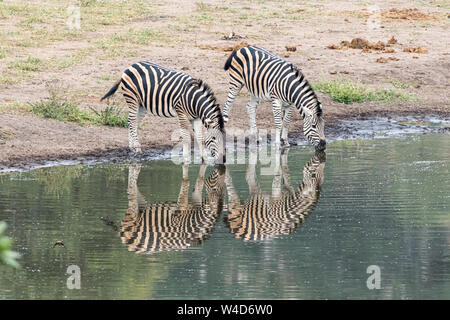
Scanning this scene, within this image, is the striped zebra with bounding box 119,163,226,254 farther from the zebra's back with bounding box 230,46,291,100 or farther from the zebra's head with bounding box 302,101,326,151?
the zebra's back with bounding box 230,46,291,100

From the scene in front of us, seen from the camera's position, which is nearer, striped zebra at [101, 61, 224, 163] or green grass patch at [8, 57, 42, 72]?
striped zebra at [101, 61, 224, 163]

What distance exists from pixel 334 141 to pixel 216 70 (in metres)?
5.08

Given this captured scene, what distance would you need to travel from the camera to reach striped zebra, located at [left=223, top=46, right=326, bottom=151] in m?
16.0

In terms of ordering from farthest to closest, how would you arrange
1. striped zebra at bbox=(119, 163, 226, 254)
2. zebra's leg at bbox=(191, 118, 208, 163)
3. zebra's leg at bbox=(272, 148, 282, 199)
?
1. zebra's leg at bbox=(191, 118, 208, 163)
2. zebra's leg at bbox=(272, 148, 282, 199)
3. striped zebra at bbox=(119, 163, 226, 254)

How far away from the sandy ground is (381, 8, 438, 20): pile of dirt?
0.07 m

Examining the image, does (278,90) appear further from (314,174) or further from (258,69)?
(314,174)

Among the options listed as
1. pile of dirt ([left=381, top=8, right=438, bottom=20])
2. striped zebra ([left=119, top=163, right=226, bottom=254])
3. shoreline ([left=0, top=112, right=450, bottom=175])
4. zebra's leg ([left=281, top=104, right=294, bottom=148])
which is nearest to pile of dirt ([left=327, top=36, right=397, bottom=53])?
pile of dirt ([left=381, top=8, right=438, bottom=20])

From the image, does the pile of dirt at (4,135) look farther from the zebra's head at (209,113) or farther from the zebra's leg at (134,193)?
the zebra's head at (209,113)

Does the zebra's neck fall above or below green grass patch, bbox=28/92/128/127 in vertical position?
above

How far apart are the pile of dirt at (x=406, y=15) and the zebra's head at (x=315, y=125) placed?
44.4ft

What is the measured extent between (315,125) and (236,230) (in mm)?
5310

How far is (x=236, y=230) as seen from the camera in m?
11.1

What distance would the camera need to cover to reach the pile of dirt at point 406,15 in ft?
94.3

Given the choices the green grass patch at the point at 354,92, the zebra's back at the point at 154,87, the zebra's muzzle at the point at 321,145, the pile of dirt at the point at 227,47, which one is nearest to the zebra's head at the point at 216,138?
the zebra's back at the point at 154,87
